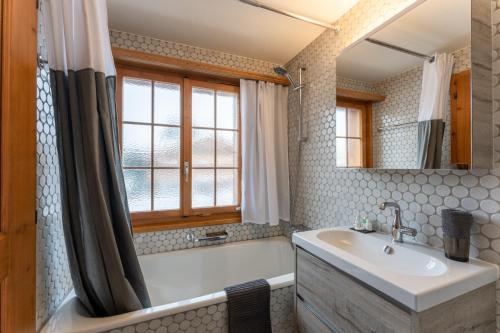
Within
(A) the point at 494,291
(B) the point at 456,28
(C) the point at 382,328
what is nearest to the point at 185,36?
(B) the point at 456,28

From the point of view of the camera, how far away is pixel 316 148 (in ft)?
6.21

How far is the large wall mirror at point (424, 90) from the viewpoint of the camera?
88cm

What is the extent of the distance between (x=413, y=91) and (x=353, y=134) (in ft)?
1.37

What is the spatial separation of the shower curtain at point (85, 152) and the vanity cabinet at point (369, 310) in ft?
3.02

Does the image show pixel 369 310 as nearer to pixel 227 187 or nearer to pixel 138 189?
pixel 227 187

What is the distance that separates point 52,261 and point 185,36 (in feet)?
5.95

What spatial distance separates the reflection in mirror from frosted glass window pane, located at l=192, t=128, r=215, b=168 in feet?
4.05

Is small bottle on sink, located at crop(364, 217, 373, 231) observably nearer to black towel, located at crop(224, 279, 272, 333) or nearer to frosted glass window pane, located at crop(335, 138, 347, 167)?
frosted glass window pane, located at crop(335, 138, 347, 167)

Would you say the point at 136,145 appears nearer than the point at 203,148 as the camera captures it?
Yes

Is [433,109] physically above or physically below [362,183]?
above

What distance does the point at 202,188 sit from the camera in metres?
2.15

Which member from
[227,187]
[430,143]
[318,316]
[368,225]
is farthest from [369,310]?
[227,187]

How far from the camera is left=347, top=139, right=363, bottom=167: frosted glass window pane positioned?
1.43 meters

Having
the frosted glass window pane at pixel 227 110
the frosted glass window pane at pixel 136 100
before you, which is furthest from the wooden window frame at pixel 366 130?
the frosted glass window pane at pixel 136 100
